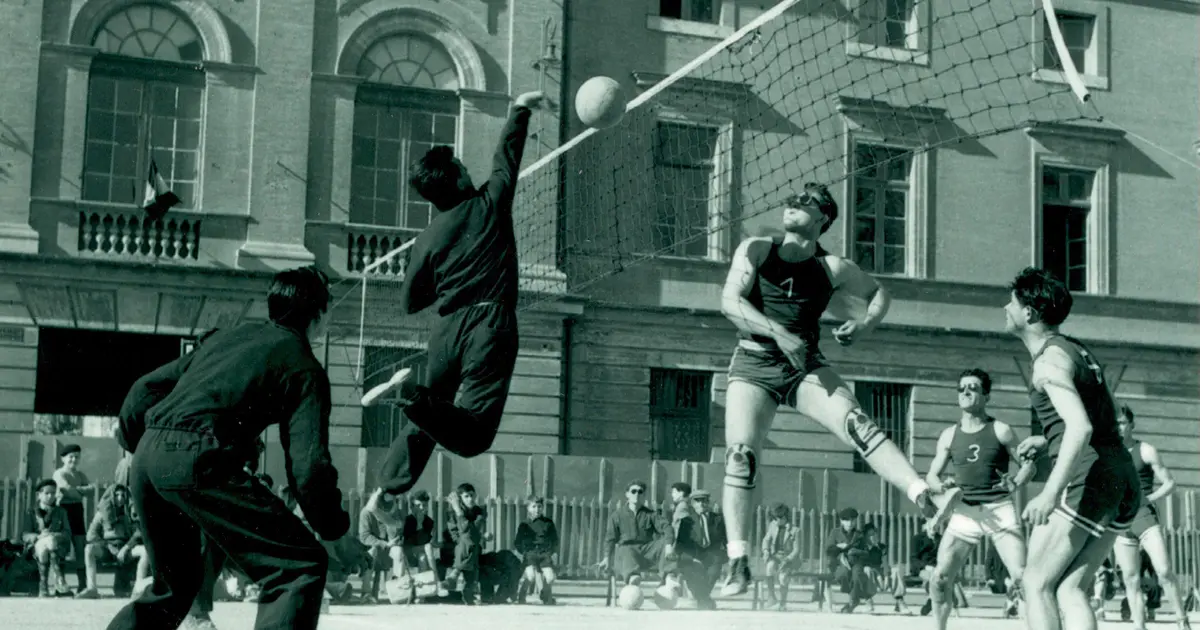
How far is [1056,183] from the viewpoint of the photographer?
37.4 m

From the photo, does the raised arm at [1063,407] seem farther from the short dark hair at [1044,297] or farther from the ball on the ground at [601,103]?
the ball on the ground at [601,103]

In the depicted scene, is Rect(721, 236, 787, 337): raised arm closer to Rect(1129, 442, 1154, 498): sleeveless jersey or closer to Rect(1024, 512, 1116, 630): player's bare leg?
Rect(1024, 512, 1116, 630): player's bare leg

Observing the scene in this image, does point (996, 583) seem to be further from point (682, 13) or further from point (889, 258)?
point (682, 13)

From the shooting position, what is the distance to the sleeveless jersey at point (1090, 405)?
32.0ft

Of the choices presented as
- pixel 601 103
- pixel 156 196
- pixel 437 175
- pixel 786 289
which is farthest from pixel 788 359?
pixel 156 196

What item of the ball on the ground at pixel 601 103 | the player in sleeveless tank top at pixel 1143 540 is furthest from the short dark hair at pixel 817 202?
the player in sleeveless tank top at pixel 1143 540

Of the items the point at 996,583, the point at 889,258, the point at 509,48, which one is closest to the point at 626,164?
the point at 509,48

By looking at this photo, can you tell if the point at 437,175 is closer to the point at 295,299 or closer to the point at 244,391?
the point at 295,299

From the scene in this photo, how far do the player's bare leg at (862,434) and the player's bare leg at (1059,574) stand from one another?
2.34 ft

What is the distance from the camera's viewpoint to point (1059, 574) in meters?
9.62

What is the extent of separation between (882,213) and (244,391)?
95.2ft

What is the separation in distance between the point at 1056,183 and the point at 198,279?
60.7ft

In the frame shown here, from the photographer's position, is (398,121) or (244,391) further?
(398,121)

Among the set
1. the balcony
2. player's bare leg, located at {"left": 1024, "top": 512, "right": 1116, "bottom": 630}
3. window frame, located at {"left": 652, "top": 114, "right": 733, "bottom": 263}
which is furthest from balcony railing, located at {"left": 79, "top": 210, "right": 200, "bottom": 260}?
player's bare leg, located at {"left": 1024, "top": 512, "right": 1116, "bottom": 630}
